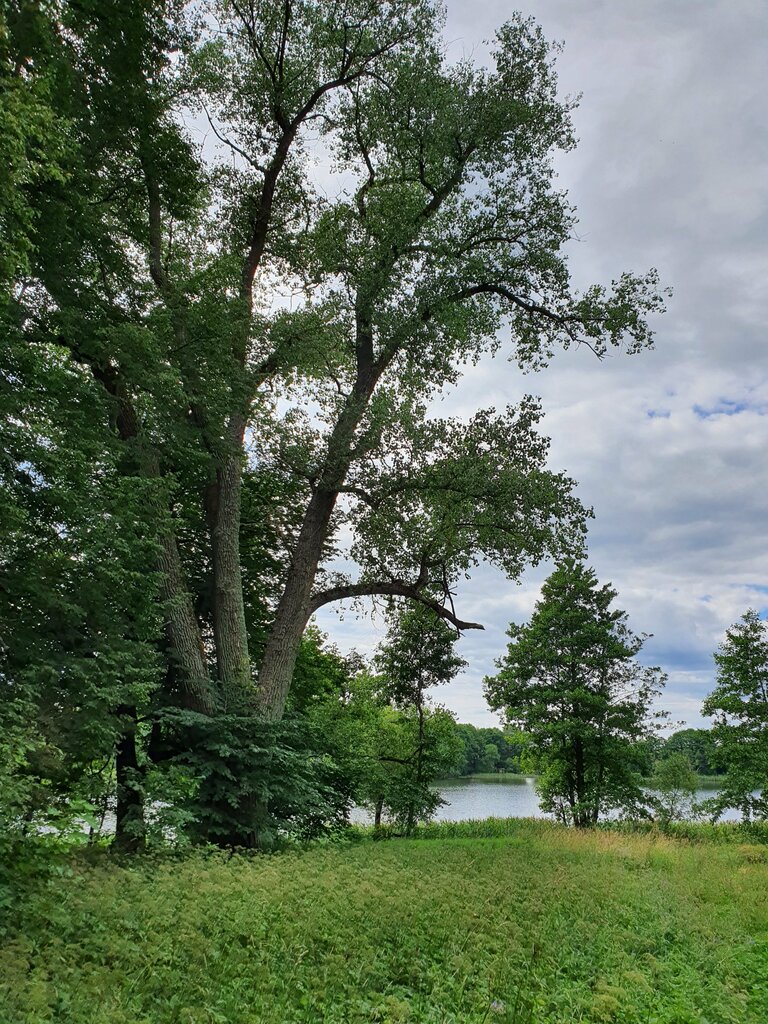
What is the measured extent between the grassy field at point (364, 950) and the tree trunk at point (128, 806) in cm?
115

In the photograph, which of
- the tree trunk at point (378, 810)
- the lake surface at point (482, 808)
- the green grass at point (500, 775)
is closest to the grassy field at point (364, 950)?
the tree trunk at point (378, 810)

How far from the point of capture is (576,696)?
21016mm

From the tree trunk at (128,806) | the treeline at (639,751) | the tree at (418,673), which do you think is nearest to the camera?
the tree trunk at (128,806)

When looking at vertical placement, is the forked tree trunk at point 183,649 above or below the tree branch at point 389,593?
below

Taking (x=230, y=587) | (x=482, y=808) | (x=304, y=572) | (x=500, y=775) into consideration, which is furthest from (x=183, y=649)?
(x=500, y=775)

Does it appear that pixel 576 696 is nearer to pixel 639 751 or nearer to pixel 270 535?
pixel 639 751

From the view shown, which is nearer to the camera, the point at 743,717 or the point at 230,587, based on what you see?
the point at 230,587

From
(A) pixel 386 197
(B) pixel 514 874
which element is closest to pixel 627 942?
(B) pixel 514 874

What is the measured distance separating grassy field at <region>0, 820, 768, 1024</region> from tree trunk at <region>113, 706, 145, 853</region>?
115 cm

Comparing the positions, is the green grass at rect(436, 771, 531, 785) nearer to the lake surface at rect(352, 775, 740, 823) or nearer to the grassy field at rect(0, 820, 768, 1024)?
the lake surface at rect(352, 775, 740, 823)

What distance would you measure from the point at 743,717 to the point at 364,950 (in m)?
20.8

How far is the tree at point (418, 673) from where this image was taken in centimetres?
1964

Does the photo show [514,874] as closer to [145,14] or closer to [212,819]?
[212,819]

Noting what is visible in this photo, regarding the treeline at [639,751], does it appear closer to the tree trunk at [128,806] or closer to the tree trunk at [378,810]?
the tree trunk at [378,810]
